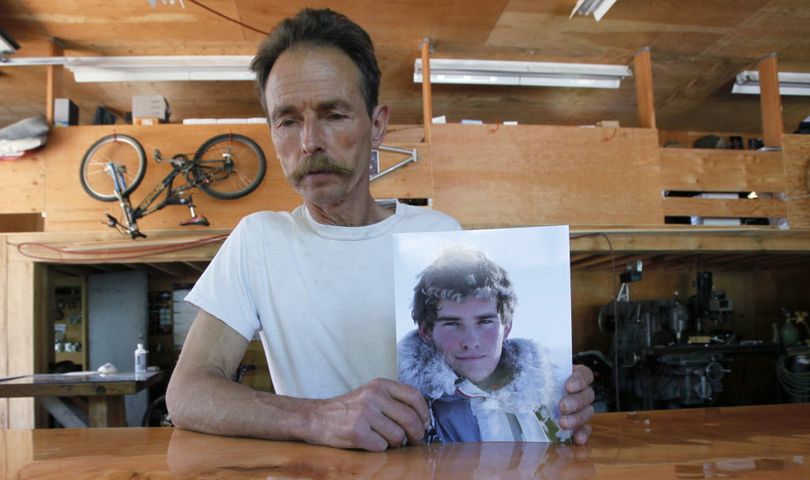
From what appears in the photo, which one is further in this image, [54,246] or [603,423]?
[54,246]

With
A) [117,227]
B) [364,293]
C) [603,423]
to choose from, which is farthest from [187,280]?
[603,423]

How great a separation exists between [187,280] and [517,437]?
6.91m

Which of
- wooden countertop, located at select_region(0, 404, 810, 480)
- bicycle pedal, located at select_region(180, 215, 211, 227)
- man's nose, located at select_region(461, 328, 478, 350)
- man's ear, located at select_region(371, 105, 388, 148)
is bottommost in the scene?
wooden countertop, located at select_region(0, 404, 810, 480)

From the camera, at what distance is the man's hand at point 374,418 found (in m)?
0.75

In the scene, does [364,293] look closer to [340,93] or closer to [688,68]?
[340,93]

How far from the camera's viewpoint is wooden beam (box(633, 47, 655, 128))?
5.72m

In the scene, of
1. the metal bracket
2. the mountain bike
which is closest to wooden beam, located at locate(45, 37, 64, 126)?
the mountain bike

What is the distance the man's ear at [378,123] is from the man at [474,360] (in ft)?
2.20

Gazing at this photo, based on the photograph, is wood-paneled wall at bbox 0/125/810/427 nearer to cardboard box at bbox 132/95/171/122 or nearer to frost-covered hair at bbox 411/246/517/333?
cardboard box at bbox 132/95/171/122

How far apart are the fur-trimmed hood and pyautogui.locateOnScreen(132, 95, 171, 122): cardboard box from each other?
517cm

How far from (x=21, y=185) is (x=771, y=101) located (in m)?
6.79

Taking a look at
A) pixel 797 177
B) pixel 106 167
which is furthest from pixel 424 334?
pixel 797 177

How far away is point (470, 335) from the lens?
832mm

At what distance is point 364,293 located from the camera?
1328 mm
